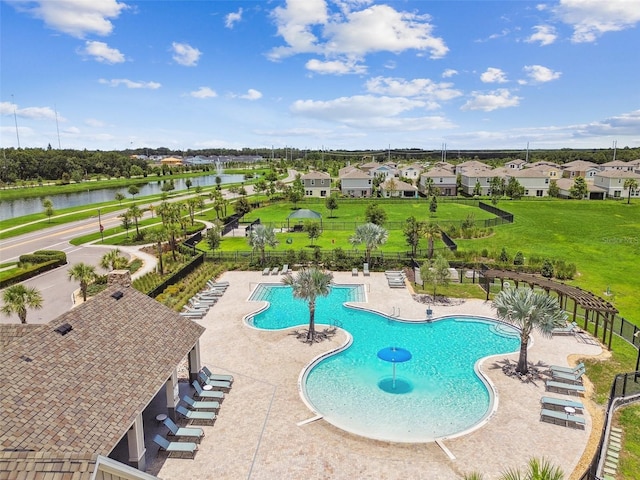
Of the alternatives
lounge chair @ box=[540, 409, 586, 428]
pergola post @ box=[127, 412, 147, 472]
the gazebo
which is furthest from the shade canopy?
the gazebo

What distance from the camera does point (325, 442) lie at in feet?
52.0

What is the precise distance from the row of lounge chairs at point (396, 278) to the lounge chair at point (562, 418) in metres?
18.2

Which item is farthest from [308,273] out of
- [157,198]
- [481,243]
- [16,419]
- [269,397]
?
[157,198]

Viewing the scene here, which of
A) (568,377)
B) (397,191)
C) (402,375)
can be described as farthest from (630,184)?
(402,375)

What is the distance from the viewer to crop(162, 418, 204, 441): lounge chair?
51.3 ft

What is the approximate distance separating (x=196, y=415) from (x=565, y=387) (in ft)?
53.4

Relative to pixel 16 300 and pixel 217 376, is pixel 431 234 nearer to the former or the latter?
pixel 217 376

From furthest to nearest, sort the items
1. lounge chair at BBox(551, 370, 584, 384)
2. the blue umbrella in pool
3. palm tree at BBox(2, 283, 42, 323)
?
palm tree at BBox(2, 283, 42, 323) → the blue umbrella in pool → lounge chair at BBox(551, 370, 584, 384)

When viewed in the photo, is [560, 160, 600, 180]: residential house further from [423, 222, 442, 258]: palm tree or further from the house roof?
the house roof

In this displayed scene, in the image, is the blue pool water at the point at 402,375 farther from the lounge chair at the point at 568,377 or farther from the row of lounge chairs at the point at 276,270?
the row of lounge chairs at the point at 276,270

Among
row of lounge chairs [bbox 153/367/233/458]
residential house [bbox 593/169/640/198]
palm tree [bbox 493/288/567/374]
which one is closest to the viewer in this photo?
row of lounge chairs [bbox 153/367/233/458]

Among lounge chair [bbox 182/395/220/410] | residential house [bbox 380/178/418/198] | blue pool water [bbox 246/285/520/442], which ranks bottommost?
blue pool water [bbox 246/285/520/442]

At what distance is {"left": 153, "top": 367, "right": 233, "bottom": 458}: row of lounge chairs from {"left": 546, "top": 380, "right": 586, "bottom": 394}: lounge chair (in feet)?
48.6

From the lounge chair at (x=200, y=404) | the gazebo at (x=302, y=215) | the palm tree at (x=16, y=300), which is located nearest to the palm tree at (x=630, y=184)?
the gazebo at (x=302, y=215)
